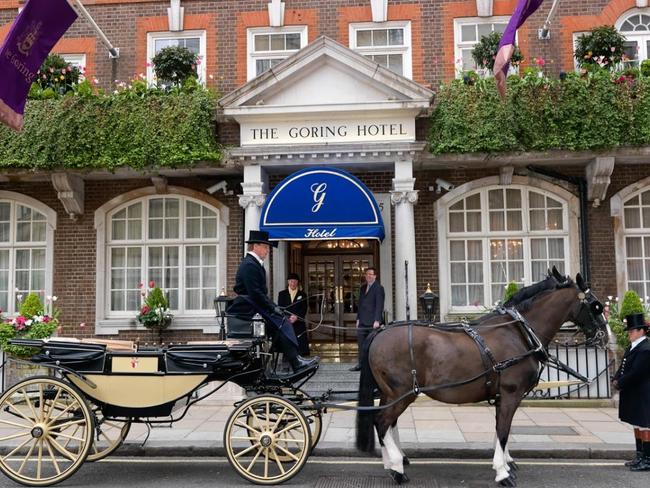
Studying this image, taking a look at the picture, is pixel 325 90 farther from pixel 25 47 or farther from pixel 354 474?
pixel 354 474

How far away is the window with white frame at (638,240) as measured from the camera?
12.1 meters

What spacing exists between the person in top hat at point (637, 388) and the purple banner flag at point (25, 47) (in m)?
9.21

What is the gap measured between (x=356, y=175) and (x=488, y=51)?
3460 mm

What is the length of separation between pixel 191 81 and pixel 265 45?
2233 millimetres

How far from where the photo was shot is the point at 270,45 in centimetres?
1314

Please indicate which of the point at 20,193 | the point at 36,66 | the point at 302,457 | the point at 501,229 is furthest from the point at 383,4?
the point at 302,457

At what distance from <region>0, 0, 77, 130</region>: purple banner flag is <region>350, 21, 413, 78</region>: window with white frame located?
5.67 meters

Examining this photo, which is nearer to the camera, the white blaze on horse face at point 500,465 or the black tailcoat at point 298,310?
the white blaze on horse face at point 500,465

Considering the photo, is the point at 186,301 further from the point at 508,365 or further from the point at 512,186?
the point at 508,365

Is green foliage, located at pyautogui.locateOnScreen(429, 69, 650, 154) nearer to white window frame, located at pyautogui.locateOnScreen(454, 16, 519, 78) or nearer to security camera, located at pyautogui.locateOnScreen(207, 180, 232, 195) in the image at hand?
white window frame, located at pyautogui.locateOnScreen(454, 16, 519, 78)

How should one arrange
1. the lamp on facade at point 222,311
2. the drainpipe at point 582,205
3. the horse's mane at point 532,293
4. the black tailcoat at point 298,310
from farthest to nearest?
the drainpipe at point 582,205 < the black tailcoat at point 298,310 < the lamp on facade at point 222,311 < the horse's mane at point 532,293

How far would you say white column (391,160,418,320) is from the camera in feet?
36.2

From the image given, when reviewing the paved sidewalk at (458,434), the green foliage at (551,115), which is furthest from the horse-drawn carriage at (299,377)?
the green foliage at (551,115)

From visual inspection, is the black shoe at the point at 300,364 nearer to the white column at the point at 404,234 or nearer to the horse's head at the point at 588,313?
the horse's head at the point at 588,313
